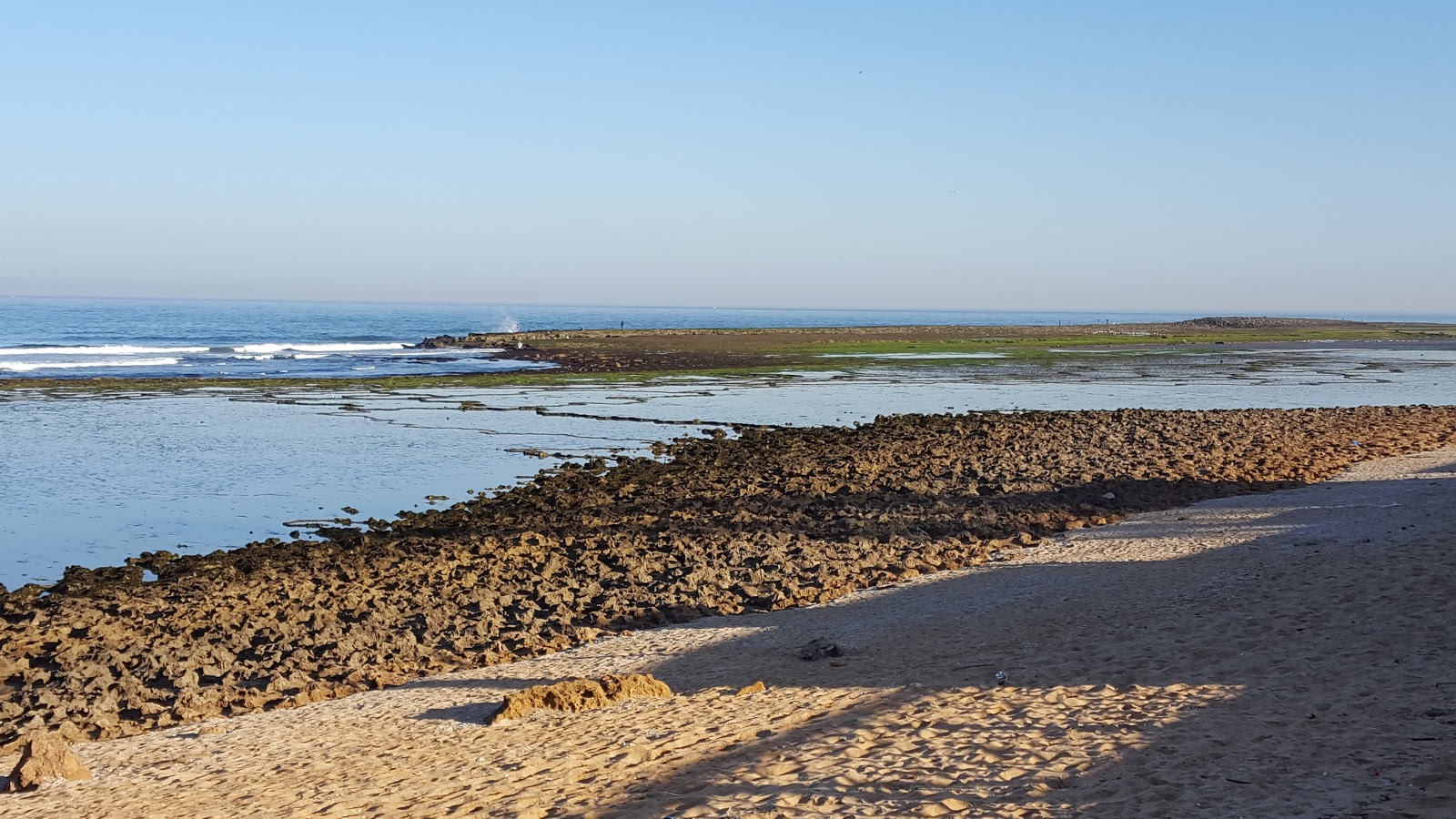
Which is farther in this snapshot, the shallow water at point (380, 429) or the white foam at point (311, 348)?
the white foam at point (311, 348)

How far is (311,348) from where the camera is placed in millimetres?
84062

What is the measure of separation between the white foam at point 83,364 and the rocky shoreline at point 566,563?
1797 inches

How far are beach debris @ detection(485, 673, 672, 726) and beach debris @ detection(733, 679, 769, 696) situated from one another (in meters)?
0.63

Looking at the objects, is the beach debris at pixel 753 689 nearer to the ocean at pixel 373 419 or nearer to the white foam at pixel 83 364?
the ocean at pixel 373 419

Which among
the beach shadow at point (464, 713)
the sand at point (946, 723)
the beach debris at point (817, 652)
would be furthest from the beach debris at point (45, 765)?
the beach debris at point (817, 652)

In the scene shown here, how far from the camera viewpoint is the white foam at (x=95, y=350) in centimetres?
7056

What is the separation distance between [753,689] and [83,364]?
6301cm

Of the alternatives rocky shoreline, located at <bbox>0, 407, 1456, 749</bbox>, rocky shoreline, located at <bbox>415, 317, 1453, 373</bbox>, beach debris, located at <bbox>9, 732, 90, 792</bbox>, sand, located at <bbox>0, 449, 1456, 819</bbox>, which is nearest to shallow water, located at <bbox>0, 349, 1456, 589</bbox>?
rocky shoreline, located at <bbox>0, 407, 1456, 749</bbox>

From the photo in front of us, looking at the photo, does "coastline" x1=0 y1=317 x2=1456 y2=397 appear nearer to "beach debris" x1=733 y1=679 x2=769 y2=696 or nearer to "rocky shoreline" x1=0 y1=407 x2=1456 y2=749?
"rocky shoreline" x1=0 y1=407 x2=1456 y2=749

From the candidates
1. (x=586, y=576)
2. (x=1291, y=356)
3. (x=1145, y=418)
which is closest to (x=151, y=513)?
(x=586, y=576)

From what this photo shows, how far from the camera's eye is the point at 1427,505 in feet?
56.4

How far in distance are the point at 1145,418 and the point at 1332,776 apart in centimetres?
2640

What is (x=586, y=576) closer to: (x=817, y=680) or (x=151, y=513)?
(x=817, y=680)

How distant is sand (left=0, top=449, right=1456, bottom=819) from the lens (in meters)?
7.36
